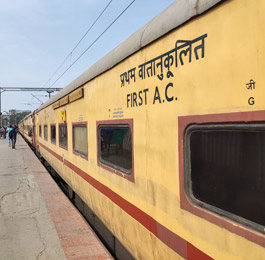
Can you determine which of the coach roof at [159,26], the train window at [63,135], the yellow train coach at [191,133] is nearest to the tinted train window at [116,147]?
the yellow train coach at [191,133]

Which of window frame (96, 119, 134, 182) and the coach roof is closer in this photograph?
the coach roof

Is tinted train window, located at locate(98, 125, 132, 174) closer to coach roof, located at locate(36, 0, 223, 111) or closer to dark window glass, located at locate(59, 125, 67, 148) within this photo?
coach roof, located at locate(36, 0, 223, 111)

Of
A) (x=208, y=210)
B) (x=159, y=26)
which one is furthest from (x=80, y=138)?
(x=208, y=210)

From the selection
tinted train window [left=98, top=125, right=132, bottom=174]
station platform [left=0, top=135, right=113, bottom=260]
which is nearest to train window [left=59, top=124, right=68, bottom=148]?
station platform [left=0, top=135, right=113, bottom=260]

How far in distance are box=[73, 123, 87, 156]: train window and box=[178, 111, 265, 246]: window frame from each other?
9.96 ft

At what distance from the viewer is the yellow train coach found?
5.27 ft

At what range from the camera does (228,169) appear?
70.0 inches

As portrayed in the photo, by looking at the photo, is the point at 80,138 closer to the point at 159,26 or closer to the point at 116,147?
the point at 116,147

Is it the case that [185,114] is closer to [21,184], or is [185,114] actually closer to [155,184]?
[155,184]

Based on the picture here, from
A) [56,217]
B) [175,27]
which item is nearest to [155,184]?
[175,27]

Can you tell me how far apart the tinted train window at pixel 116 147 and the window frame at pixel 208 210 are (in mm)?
1026

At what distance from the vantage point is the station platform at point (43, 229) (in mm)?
3875

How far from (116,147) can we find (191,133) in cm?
156

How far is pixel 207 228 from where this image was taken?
194cm
